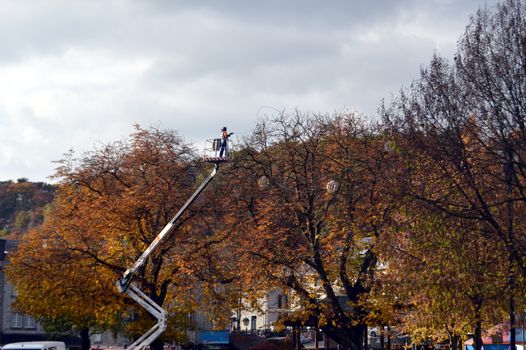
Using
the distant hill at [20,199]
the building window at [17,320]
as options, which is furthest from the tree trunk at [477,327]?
the distant hill at [20,199]

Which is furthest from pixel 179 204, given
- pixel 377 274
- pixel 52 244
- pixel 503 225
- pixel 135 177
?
pixel 503 225

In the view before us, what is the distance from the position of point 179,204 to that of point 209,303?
545 cm

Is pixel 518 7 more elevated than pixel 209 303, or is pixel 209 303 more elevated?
pixel 518 7

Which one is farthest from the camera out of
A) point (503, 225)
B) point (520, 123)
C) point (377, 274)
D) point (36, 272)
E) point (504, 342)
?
point (504, 342)

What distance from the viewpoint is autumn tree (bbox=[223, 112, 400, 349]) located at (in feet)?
135

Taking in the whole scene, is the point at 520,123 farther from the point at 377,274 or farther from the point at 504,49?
the point at 377,274

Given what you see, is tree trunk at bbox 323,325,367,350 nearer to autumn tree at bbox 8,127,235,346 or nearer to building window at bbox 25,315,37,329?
autumn tree at bbox 8,127,235,346

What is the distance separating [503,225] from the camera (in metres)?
28.2

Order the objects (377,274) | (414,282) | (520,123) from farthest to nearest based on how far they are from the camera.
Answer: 1. (377,274)
2. (414,282)
3. (520,123)

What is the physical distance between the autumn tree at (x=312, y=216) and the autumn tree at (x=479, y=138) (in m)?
11.1

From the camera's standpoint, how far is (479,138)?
27.3 metres

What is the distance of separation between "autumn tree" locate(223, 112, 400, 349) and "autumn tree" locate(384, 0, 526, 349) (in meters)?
11.1

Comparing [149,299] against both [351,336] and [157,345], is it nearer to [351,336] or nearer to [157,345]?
[157,345]

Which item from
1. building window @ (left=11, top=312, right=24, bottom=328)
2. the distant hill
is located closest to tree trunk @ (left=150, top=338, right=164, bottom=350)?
building window @ (left=11, top=312, right=24, bottom=328)
